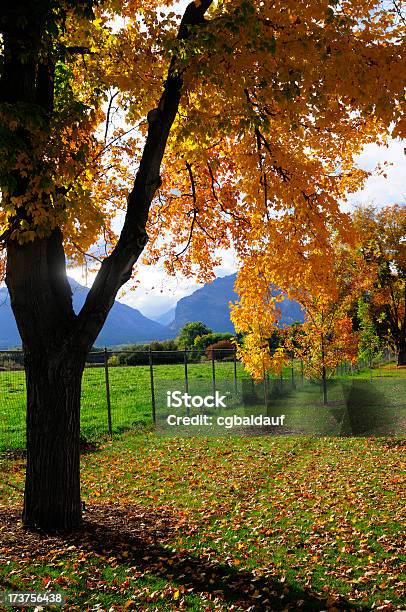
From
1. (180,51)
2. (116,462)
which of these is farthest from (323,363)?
(180,51)

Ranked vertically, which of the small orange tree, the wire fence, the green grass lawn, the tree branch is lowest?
the green grass lawn

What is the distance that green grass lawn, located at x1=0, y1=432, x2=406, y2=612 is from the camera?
4.93 metres

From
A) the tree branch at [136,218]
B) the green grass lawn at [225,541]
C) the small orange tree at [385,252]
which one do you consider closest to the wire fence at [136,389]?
the green grass lawn at [225,541]

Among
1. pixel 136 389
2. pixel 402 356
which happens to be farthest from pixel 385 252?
pixel 136 389

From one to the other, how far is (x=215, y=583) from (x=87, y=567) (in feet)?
4.46

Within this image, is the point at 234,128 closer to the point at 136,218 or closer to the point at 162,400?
the point at 136,218

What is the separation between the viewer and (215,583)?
16.8 ft

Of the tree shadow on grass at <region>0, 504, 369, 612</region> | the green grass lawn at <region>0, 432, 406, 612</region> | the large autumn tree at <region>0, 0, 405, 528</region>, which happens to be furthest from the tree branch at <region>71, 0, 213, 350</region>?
the green grass lawn at <region>0, 432, 406, 612</region>

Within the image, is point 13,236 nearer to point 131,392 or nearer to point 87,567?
point 87,567

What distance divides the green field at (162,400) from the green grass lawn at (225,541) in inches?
182

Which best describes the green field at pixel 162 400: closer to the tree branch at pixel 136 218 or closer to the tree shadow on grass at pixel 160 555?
the tree shadow on grass at pixel 160 555

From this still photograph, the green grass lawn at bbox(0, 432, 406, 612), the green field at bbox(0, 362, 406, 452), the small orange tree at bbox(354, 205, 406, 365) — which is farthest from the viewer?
the small orange tree at bbox(354, 205, 406, 365)

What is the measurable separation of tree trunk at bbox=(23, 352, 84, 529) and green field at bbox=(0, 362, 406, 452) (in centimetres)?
676

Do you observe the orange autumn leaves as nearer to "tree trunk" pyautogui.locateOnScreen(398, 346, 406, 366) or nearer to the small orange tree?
the small orange tree
